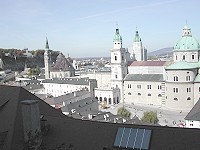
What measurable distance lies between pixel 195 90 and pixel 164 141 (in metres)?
55.5

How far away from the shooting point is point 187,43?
238 feet

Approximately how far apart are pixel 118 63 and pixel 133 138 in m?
65.4

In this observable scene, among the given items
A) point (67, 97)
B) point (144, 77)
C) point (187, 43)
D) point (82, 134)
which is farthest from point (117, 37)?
point (82, 134)

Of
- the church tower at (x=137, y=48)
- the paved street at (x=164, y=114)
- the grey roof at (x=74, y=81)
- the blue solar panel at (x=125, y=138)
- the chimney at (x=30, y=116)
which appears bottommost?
the paved street at (x=164, y=114)

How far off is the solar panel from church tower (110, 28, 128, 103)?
64566 millimetres

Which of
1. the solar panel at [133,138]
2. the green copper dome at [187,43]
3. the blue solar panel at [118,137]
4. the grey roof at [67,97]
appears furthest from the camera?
the green copper dome at [187,43]

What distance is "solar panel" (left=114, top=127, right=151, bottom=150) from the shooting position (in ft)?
45.8

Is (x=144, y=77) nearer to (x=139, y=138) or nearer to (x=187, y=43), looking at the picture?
(x=187, y=43)

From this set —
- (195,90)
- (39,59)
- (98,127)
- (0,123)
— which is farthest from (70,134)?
(39,59)

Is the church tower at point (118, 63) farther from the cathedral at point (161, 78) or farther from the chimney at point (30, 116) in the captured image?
the chimney at point (30, 116)

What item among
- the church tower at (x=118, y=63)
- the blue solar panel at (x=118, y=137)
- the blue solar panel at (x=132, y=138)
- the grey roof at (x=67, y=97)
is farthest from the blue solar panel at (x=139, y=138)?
the church tower at (x=118, y=63)

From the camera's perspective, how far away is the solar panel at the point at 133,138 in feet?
45.8

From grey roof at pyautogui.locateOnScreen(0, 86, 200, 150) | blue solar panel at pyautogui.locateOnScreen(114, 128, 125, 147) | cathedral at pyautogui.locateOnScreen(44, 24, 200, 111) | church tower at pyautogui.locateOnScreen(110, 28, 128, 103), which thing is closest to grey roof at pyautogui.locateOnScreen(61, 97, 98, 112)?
cathedral at pyautogui.locateOnScreen(44, 24, 200, 111)

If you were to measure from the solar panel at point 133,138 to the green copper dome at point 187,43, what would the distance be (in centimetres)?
6136
